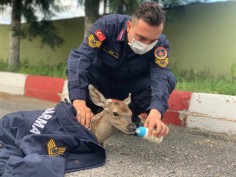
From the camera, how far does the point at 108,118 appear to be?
3.04 metres

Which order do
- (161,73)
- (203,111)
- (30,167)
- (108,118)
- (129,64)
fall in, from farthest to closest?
1. (203,111)
2. (129,64)
3. (161,73)
4. (108,118)
5. (30,167)

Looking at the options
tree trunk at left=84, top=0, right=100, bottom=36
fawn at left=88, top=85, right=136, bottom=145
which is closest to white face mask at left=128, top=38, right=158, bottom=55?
fawn at left=88, top=85, right=136, bottom=145

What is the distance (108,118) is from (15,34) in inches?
222

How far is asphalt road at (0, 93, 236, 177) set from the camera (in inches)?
108

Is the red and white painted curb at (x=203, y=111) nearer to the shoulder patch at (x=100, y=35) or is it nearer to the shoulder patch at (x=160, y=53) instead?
the shoulder patch at (x=160, y=53)

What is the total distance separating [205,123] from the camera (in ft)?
13.8

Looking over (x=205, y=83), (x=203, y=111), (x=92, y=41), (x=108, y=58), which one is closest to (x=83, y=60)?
(x=92, y=41)

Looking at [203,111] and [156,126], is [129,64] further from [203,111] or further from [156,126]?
[203,111]

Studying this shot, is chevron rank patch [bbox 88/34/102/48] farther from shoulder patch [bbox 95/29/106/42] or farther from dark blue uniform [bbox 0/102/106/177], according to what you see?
dark blue uniform [bbox 0/102/106/177]

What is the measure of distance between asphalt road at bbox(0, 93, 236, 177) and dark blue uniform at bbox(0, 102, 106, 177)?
0.36 ft

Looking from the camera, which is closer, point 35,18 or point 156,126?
point 156,126

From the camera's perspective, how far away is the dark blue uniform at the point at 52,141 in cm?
261

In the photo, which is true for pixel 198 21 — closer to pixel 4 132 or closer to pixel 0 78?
pixel 0 78

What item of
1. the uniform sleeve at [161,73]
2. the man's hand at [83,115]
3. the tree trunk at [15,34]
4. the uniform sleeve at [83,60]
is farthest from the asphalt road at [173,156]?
the tree trunk at [15,34]
